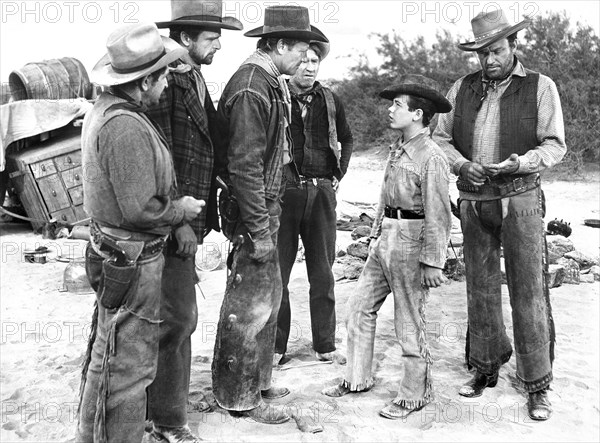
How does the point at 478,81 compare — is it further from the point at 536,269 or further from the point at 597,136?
the point at 597,136

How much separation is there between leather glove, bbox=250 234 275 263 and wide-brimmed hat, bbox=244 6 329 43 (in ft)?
4.04

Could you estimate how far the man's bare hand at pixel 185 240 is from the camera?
3709 mm

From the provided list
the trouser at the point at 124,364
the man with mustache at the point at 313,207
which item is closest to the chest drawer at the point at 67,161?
the man with mustache at the point at 313,207

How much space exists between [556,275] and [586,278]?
57 centimetres

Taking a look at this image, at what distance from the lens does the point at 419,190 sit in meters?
4.45

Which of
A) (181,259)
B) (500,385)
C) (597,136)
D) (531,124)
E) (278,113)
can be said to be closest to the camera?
(181,259)

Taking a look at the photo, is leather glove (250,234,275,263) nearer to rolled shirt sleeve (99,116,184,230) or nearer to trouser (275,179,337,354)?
rolled shirt sleeve (99,116,184,230)

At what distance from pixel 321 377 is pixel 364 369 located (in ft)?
1.53

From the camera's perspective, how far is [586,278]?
7.77 m

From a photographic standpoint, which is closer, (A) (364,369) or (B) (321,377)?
(A) (364,369)

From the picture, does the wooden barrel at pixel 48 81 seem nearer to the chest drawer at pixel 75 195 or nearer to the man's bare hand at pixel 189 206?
the chest drawer at pixel 75 195

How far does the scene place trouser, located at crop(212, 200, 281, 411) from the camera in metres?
4.29

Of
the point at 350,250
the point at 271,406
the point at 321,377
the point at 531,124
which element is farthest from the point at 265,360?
the point at 350,250

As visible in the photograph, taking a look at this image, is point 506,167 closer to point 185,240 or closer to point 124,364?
point 185,240
